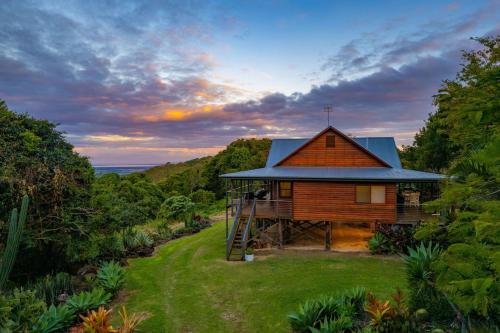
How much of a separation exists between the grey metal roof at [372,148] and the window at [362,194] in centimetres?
485

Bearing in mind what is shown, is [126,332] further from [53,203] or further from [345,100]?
[345,100]

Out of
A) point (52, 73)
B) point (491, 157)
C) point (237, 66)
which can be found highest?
point (237, 66)

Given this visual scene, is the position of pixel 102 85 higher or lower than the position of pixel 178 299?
higher

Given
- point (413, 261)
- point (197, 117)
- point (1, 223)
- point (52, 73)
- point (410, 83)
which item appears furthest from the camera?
point (197, 117)

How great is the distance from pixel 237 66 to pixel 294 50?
17.4 ft

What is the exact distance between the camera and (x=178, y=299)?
11891 mm

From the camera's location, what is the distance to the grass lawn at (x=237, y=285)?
395 inches

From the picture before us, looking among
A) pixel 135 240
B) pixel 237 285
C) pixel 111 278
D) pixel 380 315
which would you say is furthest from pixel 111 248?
pixel 380 315

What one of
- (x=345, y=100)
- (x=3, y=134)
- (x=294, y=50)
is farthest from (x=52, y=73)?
(x=345, y=100)

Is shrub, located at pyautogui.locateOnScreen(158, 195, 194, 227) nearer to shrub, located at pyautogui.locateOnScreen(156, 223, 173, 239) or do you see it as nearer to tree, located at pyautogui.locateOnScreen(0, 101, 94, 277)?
shrub, located at pyautogui.locateOnScreen(156, 223, 173, 239)

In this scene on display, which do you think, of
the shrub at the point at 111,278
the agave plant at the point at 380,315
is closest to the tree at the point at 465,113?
the agave plant at the point at 380,315

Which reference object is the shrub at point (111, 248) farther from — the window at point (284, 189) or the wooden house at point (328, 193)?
the window at point (284, 189)

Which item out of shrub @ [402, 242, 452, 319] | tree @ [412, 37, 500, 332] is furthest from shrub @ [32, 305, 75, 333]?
shrub @ [402, 242, 452, 319]

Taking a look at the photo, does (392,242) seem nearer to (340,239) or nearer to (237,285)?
(340,239)
